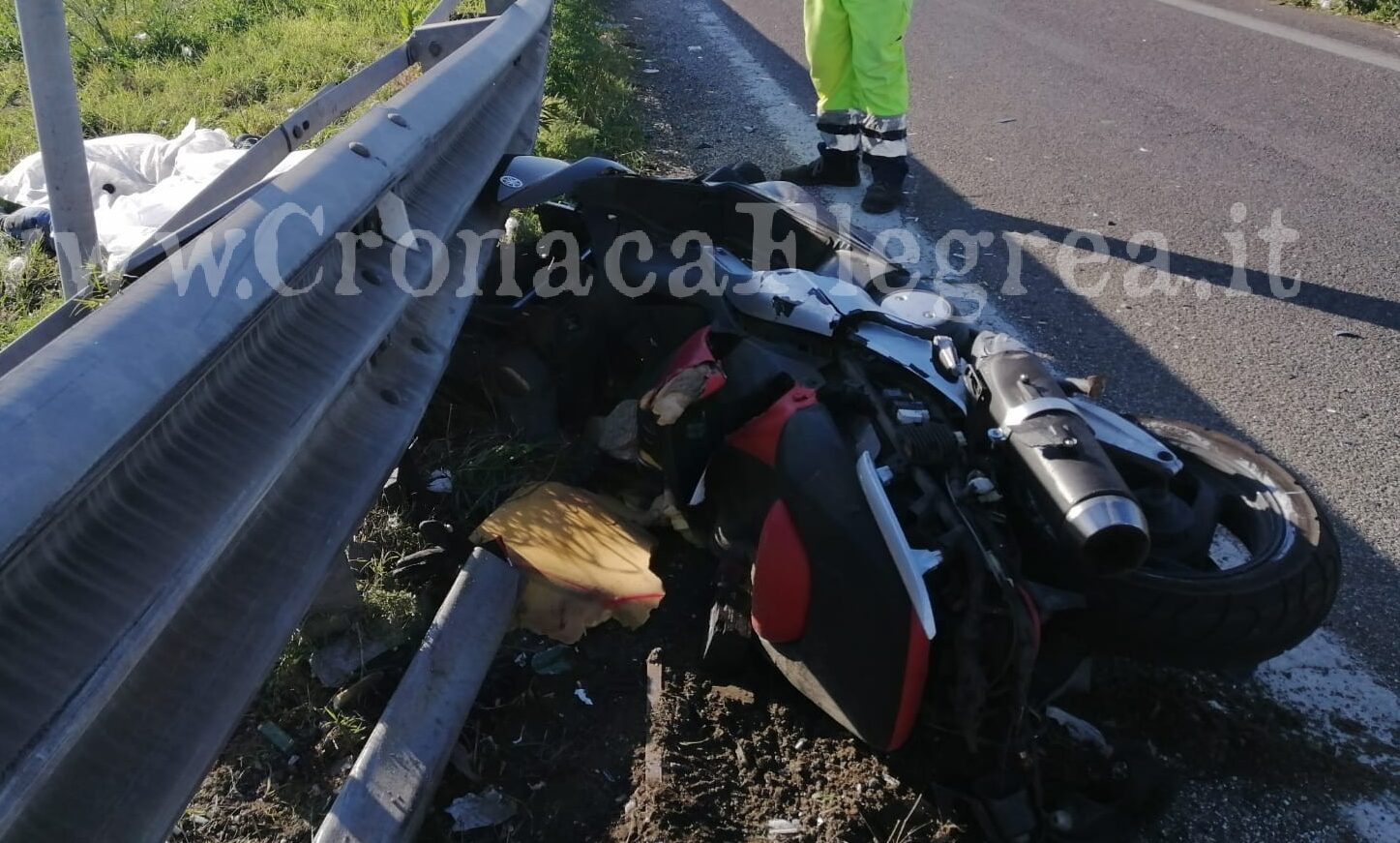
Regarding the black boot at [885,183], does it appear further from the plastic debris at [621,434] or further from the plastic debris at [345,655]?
the plastic debris at [345,655]

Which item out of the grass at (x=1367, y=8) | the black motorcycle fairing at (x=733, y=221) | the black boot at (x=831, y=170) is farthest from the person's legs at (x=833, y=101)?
the grass at (x=1367, y=8)

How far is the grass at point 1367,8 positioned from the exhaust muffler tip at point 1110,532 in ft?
29.4

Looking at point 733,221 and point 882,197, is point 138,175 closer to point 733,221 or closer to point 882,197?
point 733,221

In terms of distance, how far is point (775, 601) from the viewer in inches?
82.8

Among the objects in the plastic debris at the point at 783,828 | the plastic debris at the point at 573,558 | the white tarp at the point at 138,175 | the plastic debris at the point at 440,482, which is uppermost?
the white tarp at the point at 138,175

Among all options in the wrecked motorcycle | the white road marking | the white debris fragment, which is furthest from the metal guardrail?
the white road marking

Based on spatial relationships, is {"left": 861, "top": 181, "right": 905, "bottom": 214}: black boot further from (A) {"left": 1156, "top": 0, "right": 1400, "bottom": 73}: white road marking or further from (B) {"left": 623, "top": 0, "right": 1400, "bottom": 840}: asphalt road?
(A) {"left": 1156, "top": 0, "right": 1400, "bottom": 73}: white road marking

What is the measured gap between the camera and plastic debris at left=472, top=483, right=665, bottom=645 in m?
2.41


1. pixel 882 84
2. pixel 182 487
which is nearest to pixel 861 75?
pixel 882 84

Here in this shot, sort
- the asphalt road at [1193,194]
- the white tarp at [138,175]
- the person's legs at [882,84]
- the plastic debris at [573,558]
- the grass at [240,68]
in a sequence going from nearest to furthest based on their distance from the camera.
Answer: the plastic debris at [573,558], the asphalt road at [1193,194], the white tarp at [138,175], the person's legs at [882,84], the grass at [240,68]

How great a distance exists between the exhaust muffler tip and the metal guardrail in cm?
124

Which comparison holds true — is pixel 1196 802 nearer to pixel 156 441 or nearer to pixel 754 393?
pixel 754 393

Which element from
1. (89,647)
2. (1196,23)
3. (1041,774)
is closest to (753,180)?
(1041,774)

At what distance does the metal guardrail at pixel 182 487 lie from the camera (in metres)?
1.16
